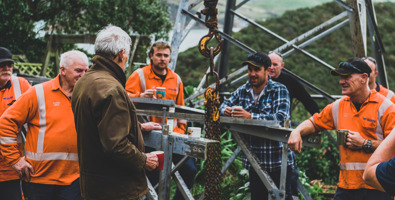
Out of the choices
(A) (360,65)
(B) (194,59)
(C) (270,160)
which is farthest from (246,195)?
(B) (194,59)

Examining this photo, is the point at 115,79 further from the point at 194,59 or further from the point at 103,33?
the point at 194,59

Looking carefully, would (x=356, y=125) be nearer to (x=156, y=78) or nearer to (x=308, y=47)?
(x=156, y=78)

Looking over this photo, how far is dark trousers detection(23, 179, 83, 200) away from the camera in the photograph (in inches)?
138

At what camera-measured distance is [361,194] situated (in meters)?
3.47

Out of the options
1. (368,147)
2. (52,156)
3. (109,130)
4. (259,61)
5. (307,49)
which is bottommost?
(52,156)

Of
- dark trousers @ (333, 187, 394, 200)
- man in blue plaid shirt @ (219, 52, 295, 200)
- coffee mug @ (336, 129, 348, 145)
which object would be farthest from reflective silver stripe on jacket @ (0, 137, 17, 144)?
dark trousers @ (333, 187, 394, 200)

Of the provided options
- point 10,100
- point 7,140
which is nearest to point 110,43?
point 7,140

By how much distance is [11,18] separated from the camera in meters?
15.0

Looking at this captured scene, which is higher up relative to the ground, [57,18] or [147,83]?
[57,18]

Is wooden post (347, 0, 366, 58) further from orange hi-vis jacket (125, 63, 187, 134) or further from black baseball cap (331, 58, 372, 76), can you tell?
orange hi-vis jacket (125, 63, 187, 134)

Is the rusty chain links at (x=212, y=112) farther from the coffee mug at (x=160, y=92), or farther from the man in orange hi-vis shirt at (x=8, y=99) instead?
the man in orange hi-vis shirt at (x=8, y=99)

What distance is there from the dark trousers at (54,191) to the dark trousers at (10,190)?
0.52 m

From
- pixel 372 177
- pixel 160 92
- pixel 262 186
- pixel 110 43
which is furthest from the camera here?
pixel 160 92

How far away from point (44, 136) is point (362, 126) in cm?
287
